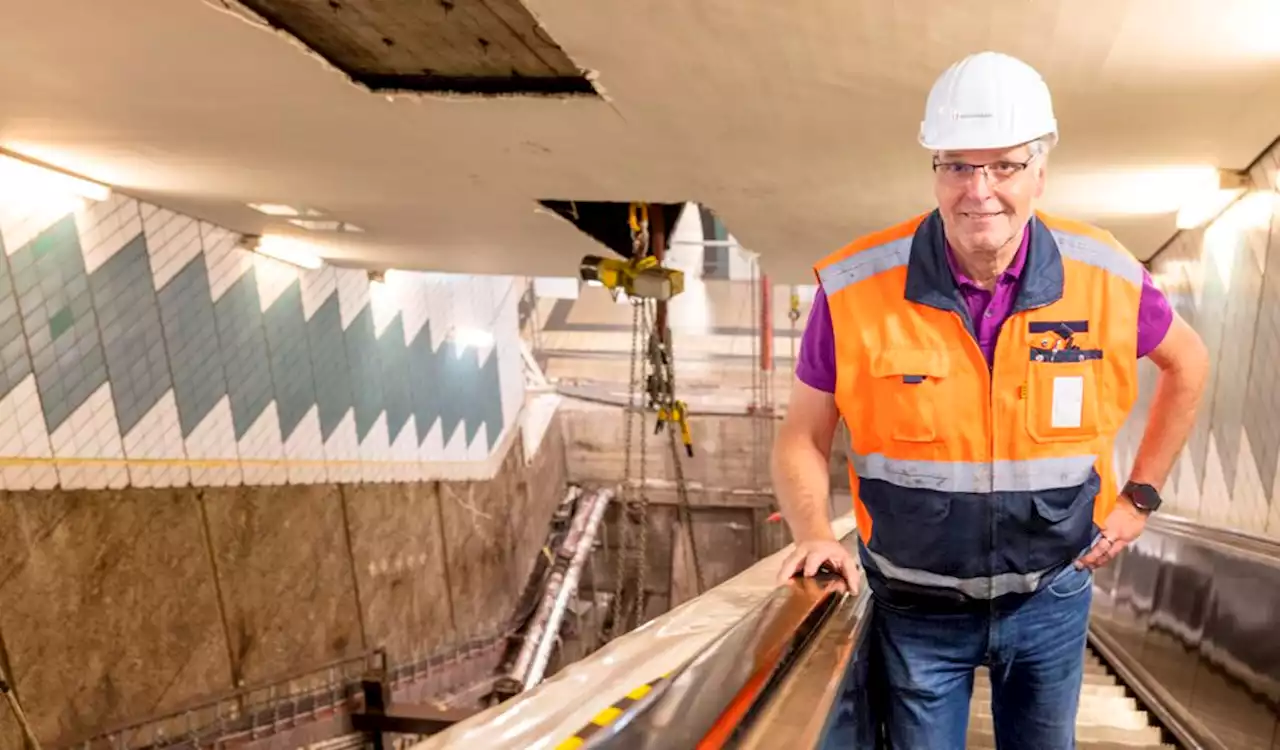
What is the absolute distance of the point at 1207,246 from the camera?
380 centimetres

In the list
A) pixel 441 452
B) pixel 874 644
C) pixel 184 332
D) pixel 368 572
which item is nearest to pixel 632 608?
pixel 441 452

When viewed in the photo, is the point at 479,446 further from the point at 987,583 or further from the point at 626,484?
the point at 987,583

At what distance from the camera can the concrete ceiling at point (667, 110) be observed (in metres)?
1.96

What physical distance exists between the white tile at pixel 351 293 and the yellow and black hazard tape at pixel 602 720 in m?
5.24

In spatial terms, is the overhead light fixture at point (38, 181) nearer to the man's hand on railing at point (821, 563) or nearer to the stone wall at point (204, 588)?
the stone wall at point (204, 588)

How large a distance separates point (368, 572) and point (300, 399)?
4.65 feet

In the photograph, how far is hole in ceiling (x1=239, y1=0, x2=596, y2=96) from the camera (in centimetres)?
217

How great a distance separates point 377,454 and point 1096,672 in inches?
188

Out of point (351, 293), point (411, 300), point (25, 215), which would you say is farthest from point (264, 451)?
point (411, 300)

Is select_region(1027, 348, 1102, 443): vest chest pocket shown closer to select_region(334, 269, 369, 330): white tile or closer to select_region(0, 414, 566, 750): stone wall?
select_region(0, 414, 566, 750): stone wall

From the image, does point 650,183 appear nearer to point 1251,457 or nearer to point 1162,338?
point 1162,338

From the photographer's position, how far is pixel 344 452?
594cm

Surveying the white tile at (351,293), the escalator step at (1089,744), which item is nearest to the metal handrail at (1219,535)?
the escalator step at (1089,744)

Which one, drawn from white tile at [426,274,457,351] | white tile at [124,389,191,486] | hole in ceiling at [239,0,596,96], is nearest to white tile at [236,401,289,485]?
white tile at [124,389,191,486]
